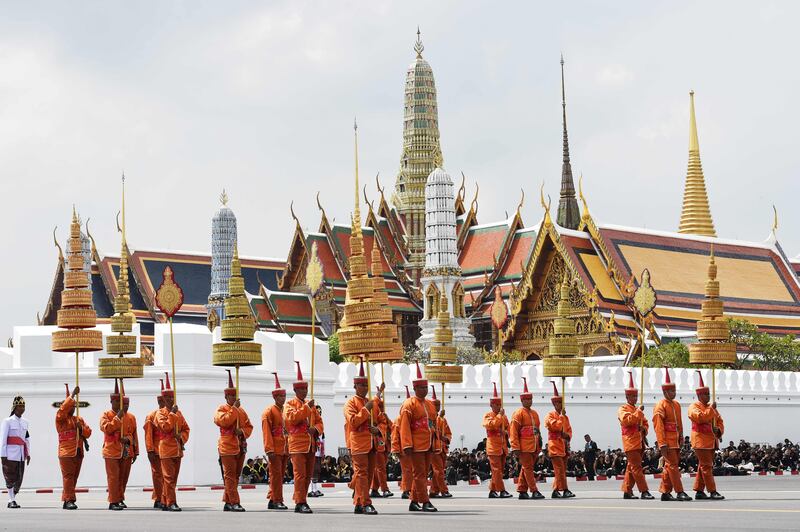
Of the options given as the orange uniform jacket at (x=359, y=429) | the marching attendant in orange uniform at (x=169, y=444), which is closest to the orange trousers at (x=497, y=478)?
the orange uniform jacket at (x=359, y=429)

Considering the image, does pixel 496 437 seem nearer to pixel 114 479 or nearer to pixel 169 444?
pixel 169 444

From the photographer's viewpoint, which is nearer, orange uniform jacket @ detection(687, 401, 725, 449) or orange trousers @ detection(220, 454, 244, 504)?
orange trousers @ detection(220, 454, 244, 504)

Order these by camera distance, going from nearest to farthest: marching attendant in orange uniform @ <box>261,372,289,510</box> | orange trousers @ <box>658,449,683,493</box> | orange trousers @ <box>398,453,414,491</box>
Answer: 1. orange trousers @ <box>398,453,414,491</box>
2. marching attendant in orange uniform @ <box>261,372,289,510</box>
3. orange trousers @ <box>658,449,683,493</box>

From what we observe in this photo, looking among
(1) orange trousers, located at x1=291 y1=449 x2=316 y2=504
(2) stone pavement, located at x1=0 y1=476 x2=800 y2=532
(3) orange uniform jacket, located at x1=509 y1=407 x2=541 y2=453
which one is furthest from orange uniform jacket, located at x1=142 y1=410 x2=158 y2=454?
(3) orange uniform jacket, located at x1=509 y1=407 x2=541 y2=453

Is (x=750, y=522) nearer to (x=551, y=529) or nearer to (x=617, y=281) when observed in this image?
(x=551, y=529)

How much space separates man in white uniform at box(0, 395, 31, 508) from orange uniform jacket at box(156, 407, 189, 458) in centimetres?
178

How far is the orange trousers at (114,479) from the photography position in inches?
717

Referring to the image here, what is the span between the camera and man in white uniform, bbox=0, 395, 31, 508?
18766 mm

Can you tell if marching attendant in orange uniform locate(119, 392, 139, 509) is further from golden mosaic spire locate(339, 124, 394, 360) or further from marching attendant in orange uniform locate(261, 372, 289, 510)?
golden mosaic spire locate(339, 124, 394, 360)

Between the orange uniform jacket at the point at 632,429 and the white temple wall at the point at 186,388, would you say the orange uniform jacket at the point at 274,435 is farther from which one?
the white temple wall at the point at 186,388

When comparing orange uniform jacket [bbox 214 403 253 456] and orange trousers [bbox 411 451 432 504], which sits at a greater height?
orange uniform jacket [bbox 214 403 253 456]

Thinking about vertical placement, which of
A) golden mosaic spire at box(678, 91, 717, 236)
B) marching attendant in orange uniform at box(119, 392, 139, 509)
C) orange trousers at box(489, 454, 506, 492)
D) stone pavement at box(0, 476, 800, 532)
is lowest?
stone pavement at box(0, 476, 800, 532)

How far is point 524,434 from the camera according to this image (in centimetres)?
1997

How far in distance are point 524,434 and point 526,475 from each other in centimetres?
52
